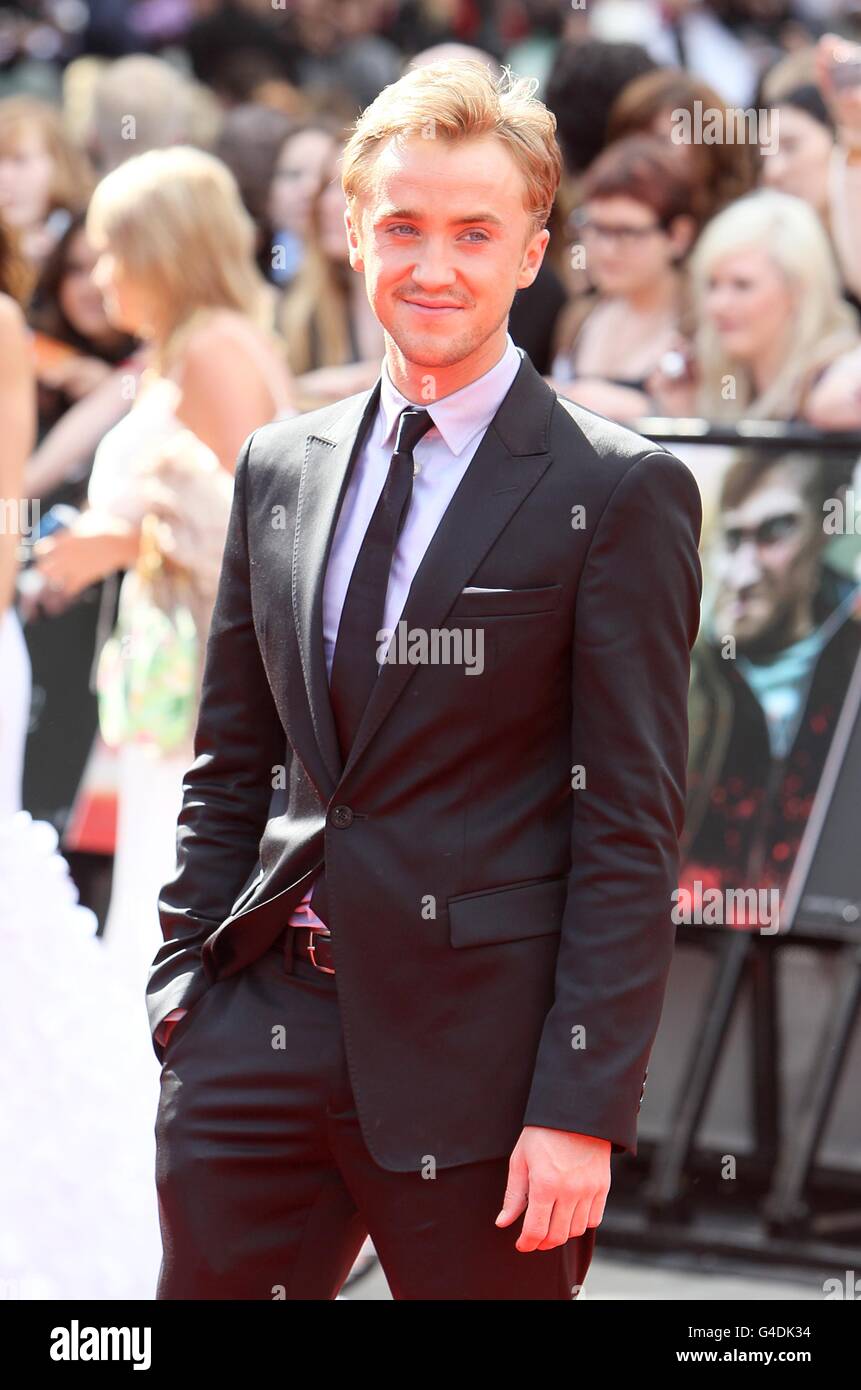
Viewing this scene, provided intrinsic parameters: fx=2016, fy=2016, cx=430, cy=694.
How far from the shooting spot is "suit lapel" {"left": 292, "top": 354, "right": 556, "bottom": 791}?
2123mm

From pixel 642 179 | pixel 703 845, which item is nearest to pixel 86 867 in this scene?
pixel 703 845

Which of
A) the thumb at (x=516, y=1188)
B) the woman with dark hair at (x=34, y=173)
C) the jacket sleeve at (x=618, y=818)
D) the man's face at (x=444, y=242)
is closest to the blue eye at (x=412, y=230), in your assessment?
the man's face at (x=444, y=242)

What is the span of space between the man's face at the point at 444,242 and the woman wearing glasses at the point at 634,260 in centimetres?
A: 331

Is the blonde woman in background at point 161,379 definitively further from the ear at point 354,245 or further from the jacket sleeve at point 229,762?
the ear at point 354,245

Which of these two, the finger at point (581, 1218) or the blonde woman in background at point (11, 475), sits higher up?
the blonde woman in background at point (11, 475)

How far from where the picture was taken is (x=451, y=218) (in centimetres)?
215

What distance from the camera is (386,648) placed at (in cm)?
215

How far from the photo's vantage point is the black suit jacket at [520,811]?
2.10 metres

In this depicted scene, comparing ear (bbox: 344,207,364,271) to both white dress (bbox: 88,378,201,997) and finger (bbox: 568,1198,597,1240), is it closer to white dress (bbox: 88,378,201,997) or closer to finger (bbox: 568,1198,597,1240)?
finger (bbox: 568,1198,597,1240)

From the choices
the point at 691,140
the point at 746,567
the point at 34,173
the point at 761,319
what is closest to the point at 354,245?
the point at 746,567

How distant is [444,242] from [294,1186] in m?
1.03

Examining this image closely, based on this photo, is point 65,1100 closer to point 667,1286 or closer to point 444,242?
point 667,1286

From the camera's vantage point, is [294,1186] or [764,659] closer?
[294,1186]

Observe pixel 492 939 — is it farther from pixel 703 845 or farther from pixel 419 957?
pixel 703 845
